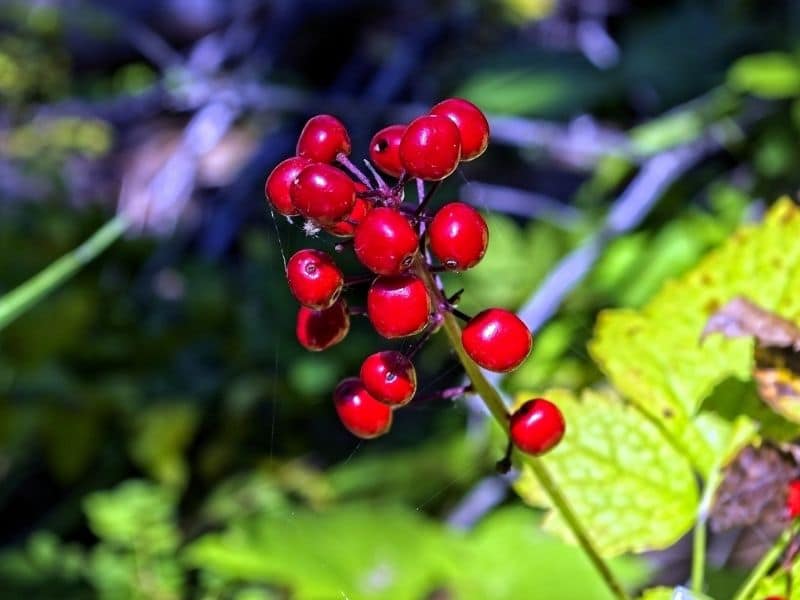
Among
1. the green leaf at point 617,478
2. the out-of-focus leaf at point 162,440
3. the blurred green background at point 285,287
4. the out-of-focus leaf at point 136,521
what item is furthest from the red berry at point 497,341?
the out-of-focus leaf at point 162,440

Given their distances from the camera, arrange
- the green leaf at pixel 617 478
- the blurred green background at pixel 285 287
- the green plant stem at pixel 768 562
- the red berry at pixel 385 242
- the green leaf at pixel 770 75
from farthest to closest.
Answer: the green leaf at pixel 770 75 < the blurred green background at pixel 285 287 < the green leaf at pixel 617 478 < the green plant stem at pixel 768 562 < the red berry at pixel 385 242

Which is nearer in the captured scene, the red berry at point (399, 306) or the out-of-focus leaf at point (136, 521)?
the red berry at point (399, 306)

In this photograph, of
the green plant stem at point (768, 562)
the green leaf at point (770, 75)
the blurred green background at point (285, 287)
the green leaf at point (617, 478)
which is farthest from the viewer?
the green leaf at point (770, 75)

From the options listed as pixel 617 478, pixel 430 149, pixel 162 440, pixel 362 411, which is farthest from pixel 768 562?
pixel 162 440

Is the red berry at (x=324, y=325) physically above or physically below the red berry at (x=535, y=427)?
above

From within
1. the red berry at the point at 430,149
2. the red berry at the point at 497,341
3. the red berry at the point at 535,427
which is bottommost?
the red berry at the point at 535,427

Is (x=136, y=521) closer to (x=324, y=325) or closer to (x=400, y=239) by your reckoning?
(x=324, y=325)

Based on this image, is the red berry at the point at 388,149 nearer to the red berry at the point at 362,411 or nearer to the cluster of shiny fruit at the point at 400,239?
the cluster of shiny fruit at the point at 400,239
